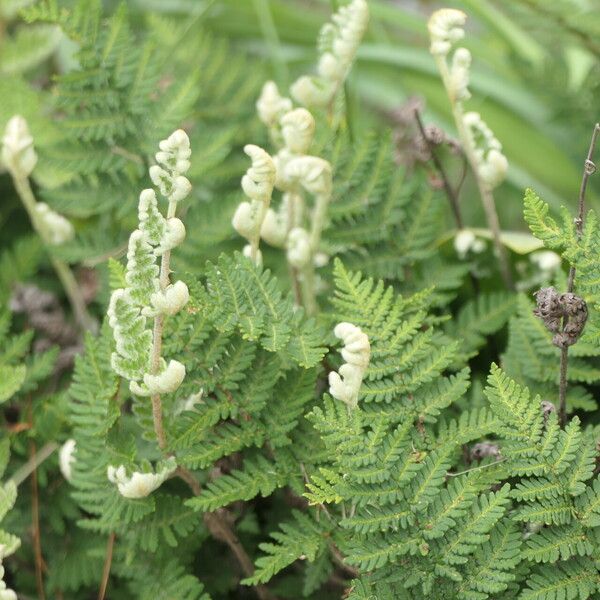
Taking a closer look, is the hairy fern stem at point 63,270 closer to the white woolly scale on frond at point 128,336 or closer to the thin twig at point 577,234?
the white woolly scale on frond at point 128,336

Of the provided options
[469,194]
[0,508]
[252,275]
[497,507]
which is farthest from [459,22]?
[469,194]

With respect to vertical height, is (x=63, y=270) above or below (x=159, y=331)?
below

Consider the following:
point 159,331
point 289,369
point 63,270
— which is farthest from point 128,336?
point 63,270

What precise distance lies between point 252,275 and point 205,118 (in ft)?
1.47

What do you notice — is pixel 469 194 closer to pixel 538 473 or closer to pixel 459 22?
pixel 459 22

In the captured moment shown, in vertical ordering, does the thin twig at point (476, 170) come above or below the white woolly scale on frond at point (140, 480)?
above

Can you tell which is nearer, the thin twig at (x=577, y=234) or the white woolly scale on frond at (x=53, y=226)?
the thin twig at (x=577, y=234)

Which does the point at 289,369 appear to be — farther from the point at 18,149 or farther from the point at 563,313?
the point at 18,149

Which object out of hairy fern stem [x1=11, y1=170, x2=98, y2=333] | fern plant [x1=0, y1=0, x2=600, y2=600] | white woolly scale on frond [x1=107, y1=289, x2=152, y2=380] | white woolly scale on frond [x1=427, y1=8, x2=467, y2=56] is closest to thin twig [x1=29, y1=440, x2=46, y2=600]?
fern plant [x1=0, y1=0, x2=600, y2=600]

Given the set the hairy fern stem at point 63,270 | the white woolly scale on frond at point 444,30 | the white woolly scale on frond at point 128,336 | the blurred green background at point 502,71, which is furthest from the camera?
the blurred green background at point 502,71

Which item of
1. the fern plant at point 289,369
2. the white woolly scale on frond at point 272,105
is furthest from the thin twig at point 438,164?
the white woolly scale on frond at point 272,105

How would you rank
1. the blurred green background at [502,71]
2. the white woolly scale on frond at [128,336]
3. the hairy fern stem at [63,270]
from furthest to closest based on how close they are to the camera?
1. the blurred green background at [502,71]
2. the hairy fern stem at [63,270]
3. the white woolly scale on frond at [128,336]

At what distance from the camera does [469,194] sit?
136 centimetres

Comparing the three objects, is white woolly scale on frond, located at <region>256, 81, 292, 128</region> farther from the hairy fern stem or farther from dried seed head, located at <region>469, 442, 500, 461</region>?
dried seed head, located at <region>469, 442, 500, 461</region>
